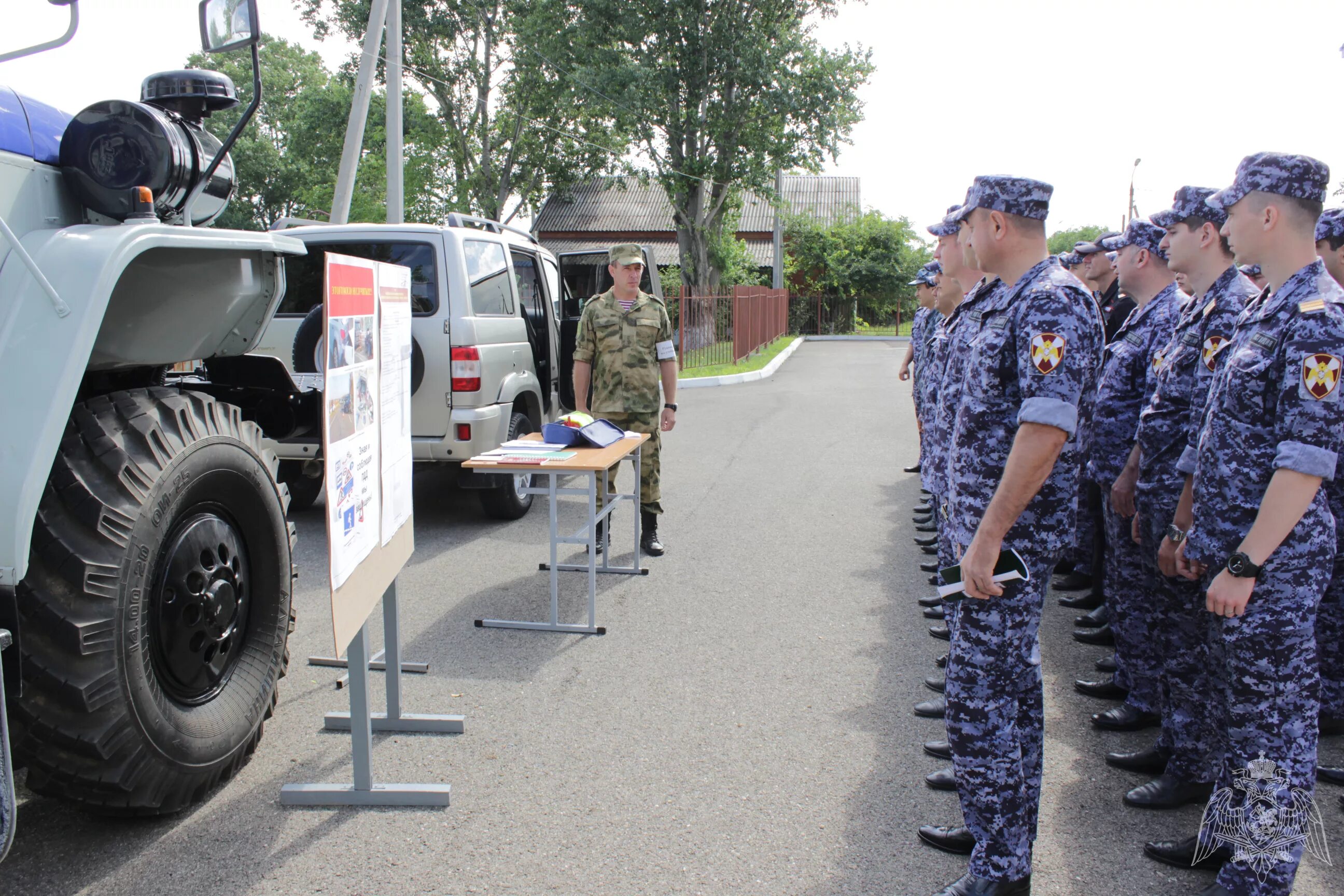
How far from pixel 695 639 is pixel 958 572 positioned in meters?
2.20

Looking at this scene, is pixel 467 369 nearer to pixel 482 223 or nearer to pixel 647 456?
pixel 647 456

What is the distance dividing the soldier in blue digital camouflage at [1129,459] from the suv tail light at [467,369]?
371cm

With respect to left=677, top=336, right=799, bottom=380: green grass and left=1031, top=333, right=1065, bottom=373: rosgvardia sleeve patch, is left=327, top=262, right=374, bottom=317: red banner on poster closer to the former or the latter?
left=1031, top=333, right=1065, bottom=373: rosgvardia sleeve patch

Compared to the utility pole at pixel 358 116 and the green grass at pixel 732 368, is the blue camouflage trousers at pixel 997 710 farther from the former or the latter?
the green grass at pixel 732 368

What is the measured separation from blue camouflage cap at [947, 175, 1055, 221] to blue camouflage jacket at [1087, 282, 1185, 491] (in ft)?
5.93

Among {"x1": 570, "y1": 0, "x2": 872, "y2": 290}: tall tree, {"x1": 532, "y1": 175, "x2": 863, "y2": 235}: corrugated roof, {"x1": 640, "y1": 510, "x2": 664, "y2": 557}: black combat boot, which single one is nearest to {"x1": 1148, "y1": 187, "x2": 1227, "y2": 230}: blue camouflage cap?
{"x1": 640, "y1": 510, "x2": 664, "y2": 557}: black combat boot

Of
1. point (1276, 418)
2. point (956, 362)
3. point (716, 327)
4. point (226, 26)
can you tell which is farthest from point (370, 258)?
point (716, 327)

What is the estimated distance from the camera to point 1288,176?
2473 mm

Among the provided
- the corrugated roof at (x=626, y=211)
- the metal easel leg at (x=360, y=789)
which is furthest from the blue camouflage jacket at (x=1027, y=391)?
the corrugated roof at (x=626, y=211)

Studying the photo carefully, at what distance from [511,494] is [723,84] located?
75.5ft

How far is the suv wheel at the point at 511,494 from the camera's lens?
6872 millimetres

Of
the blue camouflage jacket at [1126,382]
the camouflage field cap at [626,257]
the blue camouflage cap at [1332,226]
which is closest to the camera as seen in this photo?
the blue camouflage cap at [1332,226]

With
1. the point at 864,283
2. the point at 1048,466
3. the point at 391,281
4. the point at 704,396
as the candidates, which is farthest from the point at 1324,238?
the point at 864,283

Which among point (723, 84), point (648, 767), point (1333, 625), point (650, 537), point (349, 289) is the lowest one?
point (648, 767)
